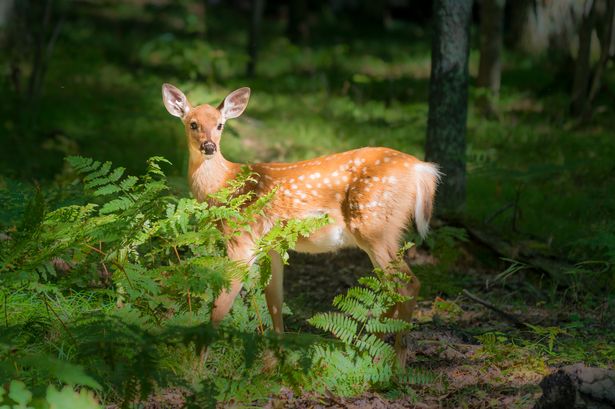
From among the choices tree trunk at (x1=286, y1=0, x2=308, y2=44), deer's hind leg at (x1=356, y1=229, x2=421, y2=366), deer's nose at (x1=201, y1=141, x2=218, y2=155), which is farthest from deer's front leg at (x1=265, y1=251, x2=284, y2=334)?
tree trunk at (x1=286, y1=0, x2=308, y2=44)

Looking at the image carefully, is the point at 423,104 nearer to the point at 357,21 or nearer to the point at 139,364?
the point at 139,364

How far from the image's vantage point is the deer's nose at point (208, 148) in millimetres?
5043

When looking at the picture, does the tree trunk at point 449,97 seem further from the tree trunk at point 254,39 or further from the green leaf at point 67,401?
the tree trunk at point 254,39

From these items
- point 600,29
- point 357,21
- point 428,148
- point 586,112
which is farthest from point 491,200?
point 357,21

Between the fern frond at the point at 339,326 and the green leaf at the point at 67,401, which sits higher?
the green leaf at the point at 67,401

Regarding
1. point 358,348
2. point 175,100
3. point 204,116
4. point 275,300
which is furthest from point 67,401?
point 175,100

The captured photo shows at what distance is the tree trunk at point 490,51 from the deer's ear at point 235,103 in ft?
19.6

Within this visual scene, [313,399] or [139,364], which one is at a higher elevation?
[139,364]

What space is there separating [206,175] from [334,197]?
2.76 ft

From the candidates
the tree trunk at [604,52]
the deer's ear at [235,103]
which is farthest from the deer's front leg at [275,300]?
the tree trunk at [604,52]

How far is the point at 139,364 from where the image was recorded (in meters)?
3.38

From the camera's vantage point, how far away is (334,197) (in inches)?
198

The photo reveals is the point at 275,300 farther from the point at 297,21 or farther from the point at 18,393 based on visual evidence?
the point at 297,21

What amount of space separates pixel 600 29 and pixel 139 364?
9.34 m
